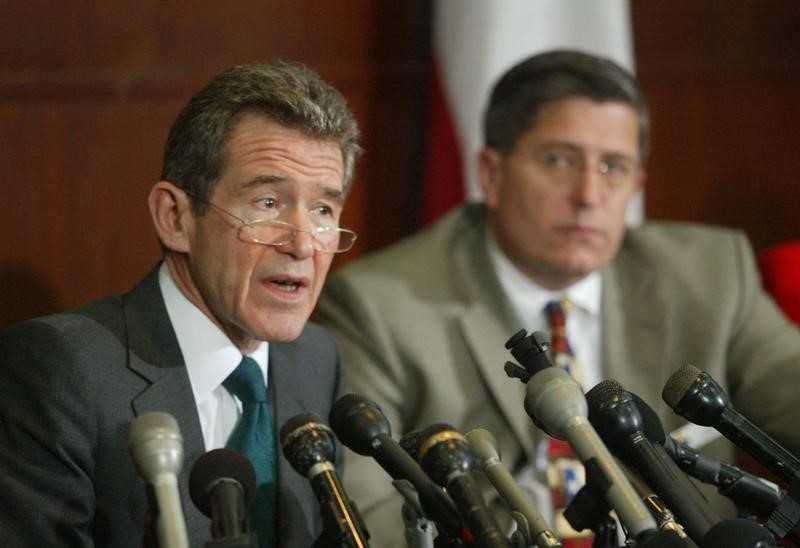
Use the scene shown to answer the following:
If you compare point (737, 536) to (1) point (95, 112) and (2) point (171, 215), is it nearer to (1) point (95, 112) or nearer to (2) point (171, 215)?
(2) point (171, 215)

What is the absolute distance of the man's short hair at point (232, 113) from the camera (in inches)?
79.4

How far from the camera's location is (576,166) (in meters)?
3.02

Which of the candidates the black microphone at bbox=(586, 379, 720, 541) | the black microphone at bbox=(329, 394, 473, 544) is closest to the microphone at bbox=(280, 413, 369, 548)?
the black microphone at bbox=(329, 394, 473, 544)

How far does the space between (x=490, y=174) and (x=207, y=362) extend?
1347 mm

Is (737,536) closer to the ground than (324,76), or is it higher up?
closer to the ground

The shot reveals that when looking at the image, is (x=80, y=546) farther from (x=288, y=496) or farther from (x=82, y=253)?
(x=82, y=253)

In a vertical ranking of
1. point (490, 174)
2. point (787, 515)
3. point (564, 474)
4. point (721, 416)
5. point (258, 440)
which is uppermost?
point (490, 174)

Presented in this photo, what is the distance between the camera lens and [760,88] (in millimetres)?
3887

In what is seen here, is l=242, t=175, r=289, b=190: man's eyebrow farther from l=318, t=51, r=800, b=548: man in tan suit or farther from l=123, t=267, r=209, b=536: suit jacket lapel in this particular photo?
l=318, t=51, r=800, b=548: man in tan suit

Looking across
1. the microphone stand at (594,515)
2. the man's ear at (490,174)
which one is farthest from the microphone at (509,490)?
the man's ear at (490,174)

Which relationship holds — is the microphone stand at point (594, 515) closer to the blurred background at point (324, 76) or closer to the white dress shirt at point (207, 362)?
the white dress shirt at point (207, 362)

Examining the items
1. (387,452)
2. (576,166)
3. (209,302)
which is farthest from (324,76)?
(387,452)

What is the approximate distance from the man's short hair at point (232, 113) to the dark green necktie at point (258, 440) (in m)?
0.31

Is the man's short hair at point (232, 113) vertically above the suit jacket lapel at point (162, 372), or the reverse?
the man's short hair at point (232, 113)
